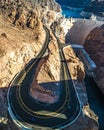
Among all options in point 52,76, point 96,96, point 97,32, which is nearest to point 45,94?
point 52,76

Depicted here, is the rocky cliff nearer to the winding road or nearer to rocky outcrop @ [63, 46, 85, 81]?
rocky outcrop @ [63, 46, 85, 81]

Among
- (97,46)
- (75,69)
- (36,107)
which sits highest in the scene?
(97,46)

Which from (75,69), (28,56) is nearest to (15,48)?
(28,56)

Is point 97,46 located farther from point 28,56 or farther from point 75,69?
point 28,56

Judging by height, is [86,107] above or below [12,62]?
below

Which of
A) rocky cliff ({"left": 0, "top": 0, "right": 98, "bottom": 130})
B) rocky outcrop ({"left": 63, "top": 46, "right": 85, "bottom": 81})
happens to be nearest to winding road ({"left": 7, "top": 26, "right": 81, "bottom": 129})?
rocky cliff ({"left": 0, "top": 0, "right": 98, "bottom": 130})

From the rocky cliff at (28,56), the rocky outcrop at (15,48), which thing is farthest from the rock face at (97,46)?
the rocky outcrop at (15,48)

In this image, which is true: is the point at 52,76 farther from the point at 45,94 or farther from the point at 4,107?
the point at 4,107
